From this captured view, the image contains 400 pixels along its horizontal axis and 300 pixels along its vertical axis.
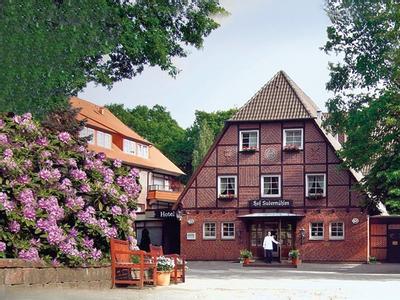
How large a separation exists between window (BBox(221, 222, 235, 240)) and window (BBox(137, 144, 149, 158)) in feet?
35.0

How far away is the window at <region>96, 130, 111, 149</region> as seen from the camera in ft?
144

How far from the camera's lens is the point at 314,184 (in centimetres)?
3981

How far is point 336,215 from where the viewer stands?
128 ft

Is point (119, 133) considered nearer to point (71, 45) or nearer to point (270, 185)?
point (270, 185)

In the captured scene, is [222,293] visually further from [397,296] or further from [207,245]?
[207,245]

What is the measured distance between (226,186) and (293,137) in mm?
4109

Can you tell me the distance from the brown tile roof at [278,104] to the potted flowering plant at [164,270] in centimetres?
2372

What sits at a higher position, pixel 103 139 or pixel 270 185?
pixel 103 139

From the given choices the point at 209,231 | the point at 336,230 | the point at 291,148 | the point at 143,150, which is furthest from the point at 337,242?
the point at 143,150

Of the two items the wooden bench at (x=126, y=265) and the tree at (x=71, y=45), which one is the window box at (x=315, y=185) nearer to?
the tree at (x=71, y=45)

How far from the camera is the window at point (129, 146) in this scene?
46969 mm

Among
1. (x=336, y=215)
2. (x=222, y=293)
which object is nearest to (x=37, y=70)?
(x=222, y=293)

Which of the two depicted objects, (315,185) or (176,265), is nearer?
(176,265)

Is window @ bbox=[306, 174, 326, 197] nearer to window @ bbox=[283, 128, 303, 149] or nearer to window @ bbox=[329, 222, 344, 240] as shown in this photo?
window @ bbox=[283, 128, 303, 149]
